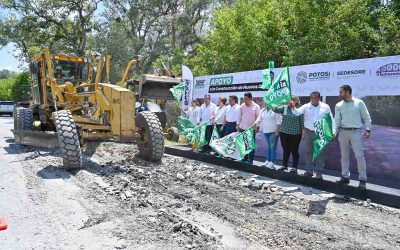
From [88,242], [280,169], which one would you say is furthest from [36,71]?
[88,242]

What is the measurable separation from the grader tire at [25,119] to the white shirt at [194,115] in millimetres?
4799

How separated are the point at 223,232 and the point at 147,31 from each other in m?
32.2

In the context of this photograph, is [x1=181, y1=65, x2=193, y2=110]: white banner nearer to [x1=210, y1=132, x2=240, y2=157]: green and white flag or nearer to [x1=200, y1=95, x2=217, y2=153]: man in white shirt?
[x1=200, y1=95, x2=217, y2=153]: man in white shirt

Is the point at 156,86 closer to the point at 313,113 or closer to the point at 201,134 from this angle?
the point at 201,134

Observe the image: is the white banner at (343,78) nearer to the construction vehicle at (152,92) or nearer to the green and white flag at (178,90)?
the green and white flag at (178,90)

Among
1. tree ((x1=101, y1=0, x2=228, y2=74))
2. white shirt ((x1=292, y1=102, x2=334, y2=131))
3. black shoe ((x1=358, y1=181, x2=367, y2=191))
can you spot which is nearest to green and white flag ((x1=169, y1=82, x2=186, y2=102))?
white shirt ((x1=292, y1=102, x2=334, y2=131))

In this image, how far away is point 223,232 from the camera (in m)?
4.94

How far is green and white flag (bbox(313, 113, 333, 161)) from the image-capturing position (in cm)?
746

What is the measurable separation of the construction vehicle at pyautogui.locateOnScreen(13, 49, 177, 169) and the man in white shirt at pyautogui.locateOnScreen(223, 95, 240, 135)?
196 cm

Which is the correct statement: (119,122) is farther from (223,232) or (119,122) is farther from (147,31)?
(147,31)

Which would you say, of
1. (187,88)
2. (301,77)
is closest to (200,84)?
(187,88)

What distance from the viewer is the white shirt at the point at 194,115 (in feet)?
39.9

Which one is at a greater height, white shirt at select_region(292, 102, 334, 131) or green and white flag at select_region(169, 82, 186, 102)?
green and white flag at select_region(169, 82, 186, 102)

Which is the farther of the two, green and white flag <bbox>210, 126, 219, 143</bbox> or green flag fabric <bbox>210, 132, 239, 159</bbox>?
green and white flag <bbox>210, 126, 219, 143</bbox>
